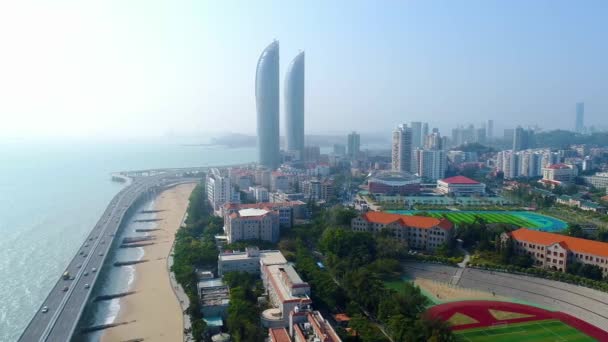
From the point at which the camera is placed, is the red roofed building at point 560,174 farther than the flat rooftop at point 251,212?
Yes

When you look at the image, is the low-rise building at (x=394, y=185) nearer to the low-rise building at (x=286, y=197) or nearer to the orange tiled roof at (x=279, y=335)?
the low-rise building at (x=286, y=197)

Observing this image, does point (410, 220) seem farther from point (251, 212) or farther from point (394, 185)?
point (394, 185)

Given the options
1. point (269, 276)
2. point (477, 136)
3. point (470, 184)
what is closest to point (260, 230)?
point (269, 276)

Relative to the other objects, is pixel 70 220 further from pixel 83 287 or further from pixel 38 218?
pixel 83 287

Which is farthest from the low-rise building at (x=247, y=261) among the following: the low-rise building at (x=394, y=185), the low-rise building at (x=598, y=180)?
the low-rise building at (x=598, y=180)

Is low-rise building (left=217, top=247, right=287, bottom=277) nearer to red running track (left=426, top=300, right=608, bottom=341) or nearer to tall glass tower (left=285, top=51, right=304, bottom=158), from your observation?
red running track (left=426, top=300, right=608, bottom=341)

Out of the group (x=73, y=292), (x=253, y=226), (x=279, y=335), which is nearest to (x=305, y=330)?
(x=279, y=335)

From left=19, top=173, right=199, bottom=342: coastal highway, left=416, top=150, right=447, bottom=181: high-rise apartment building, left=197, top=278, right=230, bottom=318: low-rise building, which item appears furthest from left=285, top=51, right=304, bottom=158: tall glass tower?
left=197, top=278, right=230, bottom=318: low-rise building

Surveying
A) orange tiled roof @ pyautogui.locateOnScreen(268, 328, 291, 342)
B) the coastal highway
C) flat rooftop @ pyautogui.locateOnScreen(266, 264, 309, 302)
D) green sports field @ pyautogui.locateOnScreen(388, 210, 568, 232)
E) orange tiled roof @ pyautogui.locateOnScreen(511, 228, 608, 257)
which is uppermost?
orange tiled roof @ pyautogui.locateOnScreen(511, 228, 608, 257)
